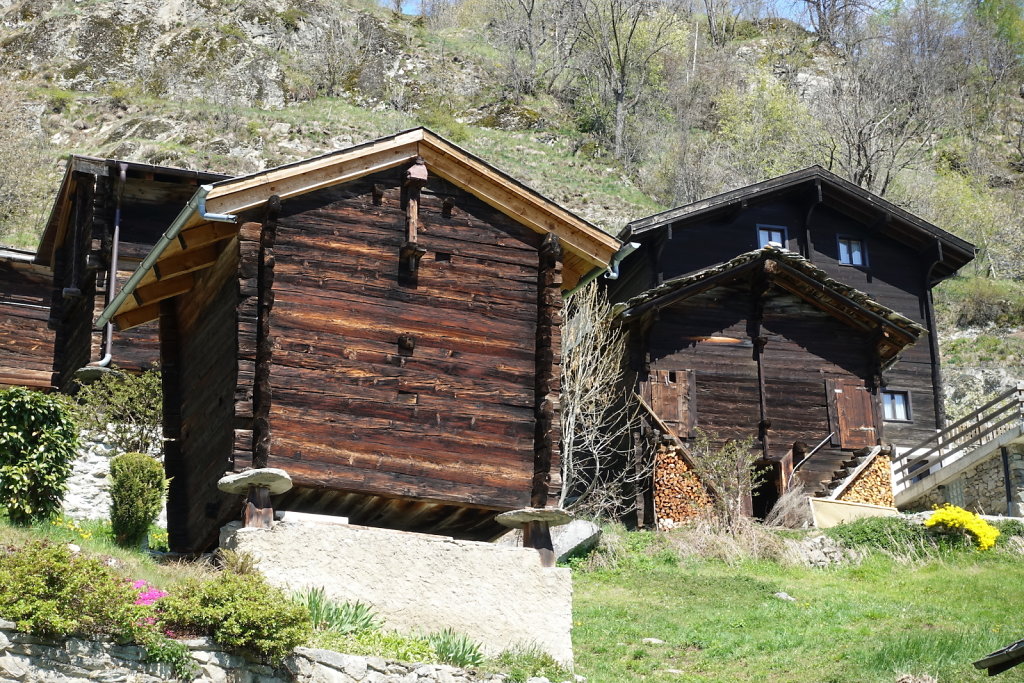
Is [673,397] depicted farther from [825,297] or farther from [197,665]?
[197,665]

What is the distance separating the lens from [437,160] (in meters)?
17.1

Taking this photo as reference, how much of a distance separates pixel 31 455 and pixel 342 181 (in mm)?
5287

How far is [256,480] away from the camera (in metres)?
14.8

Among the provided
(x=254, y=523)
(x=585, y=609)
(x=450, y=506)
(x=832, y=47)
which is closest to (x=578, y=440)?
(x=585, y=609)

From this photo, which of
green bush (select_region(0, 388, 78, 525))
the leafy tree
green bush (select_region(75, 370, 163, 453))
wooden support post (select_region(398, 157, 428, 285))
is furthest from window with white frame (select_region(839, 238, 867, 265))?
the leafy tree

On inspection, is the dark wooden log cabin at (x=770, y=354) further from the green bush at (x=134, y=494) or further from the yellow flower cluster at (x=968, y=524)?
the green bush at (x=134, y=494)

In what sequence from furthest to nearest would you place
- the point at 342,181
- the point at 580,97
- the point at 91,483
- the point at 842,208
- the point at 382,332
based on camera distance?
the point at 580,97 < the point at 842,208 < the point at 91,483 < the point at 342,181 < the point at 382,332

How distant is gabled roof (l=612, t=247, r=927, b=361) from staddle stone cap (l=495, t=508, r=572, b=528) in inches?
499

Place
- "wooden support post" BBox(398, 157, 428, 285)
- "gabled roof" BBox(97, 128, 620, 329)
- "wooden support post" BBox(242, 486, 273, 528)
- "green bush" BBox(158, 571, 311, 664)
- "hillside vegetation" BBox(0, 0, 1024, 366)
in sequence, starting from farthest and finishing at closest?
"hillside vegetation" BBox(0, 0, 1024, 366), "wooden support post" BBox(398, 157, 428, 285), "gabled roof" BBox(97, 128, 620, 329), "wooden support post" BBox(242, 486, 273, 528), "green bush" BBox(158, 571, 311, 664)

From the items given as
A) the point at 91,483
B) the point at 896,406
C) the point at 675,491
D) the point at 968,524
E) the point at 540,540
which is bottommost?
the point at 540,540

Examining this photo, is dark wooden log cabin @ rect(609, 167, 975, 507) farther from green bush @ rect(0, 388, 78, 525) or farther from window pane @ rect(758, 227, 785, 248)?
green bush @ rect(0, 388, 78, 525)

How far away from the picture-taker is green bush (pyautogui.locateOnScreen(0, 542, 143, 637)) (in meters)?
11.5

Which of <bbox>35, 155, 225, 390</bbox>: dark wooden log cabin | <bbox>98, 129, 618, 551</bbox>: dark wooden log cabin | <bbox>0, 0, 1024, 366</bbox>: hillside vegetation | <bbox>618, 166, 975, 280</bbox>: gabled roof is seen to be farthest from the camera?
<bbox>0, 0, 1024, 366</bbox>: hillside vegetation

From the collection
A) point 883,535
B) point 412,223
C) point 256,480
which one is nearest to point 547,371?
point 412,223
